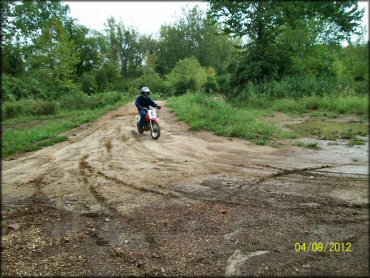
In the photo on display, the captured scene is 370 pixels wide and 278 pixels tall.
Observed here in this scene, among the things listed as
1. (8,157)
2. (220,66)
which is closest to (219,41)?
(220,66)

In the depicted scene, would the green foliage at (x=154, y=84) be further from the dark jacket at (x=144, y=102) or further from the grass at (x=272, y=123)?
the dark jacket at (x=144, y=102)

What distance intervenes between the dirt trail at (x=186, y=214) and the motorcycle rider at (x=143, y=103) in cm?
370

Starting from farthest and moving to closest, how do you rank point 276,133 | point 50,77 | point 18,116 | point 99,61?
point 99,61
point 50,77
point 18,116
point 276,133

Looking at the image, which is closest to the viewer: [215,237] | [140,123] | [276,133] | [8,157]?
[215,237]

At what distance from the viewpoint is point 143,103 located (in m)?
11.4

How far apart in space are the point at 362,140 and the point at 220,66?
4509cm

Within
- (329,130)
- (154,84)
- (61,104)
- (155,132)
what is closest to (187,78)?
(154,84)

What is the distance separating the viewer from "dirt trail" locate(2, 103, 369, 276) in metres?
3.01

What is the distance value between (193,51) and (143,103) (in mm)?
44403

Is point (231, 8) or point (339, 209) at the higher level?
point (231, 8)

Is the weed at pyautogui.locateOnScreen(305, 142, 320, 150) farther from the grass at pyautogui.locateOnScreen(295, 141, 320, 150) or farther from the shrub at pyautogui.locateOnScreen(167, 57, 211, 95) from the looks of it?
the shrub at pyautogui.locateOnScreen(167, 57, 211, 95)

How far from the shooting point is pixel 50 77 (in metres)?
25.5

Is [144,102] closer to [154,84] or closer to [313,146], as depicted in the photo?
[313,146]

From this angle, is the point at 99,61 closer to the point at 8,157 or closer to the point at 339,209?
the point at 8,157
